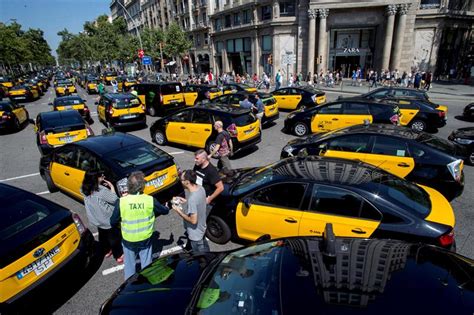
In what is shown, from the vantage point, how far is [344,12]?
105 feet

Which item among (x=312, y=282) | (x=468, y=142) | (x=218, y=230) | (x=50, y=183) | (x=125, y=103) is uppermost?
(x=125, y=103)

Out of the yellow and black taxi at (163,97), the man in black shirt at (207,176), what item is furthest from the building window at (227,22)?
the man in black shirt at (207,176)

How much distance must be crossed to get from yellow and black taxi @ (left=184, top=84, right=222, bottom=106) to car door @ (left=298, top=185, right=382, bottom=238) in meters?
13.7

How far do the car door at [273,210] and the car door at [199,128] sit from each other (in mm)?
5064

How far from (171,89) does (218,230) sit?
1260 cm

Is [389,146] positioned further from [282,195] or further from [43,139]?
[43,139]

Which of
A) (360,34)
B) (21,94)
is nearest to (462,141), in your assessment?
(360,34)

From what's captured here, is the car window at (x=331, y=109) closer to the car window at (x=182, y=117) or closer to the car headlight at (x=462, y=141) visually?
the car headlight at (x=462, y=141)

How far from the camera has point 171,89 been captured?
16.0 meters

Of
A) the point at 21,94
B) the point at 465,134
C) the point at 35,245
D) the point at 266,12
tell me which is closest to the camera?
the point at 35,245

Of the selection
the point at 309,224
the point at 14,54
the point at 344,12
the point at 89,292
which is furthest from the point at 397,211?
the point at 14,54

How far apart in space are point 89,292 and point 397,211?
4.42 meters

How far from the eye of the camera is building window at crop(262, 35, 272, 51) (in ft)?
122

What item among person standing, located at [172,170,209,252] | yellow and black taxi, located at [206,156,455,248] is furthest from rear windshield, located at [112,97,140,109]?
person standing, located at [172,170,209,252]
